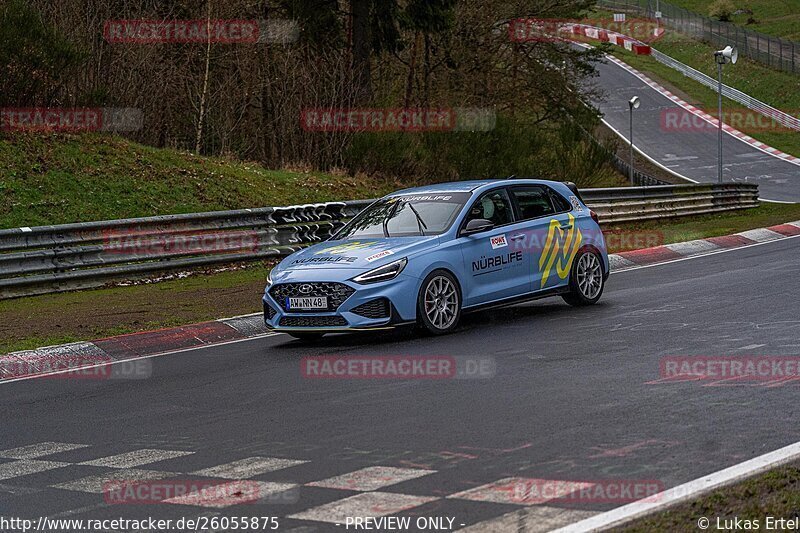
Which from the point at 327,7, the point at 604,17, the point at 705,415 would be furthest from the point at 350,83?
the point at 604,17

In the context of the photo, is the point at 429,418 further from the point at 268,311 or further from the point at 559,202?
the point at 559,202

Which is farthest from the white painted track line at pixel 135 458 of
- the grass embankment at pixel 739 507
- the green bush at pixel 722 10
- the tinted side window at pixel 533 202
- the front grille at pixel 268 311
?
the green bush at pixel 722 10

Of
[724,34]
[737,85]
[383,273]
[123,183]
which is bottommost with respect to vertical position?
[383,273]

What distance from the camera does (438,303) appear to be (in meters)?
12.5

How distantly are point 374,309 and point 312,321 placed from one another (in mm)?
688

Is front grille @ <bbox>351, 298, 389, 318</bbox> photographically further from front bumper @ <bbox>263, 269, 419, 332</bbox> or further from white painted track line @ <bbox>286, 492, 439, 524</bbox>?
white painted track line @ <bbox>286, 492, 439, 524</bbox>

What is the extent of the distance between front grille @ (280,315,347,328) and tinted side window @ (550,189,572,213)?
353 centimetres

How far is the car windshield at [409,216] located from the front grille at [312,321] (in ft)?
4.65

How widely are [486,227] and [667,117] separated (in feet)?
183

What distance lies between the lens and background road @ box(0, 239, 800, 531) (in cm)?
652

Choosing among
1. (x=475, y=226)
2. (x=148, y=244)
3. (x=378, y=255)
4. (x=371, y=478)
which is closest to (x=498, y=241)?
(x=475, y=226)

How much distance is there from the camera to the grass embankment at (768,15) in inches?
3469

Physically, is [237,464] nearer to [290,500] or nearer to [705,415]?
[290,500]

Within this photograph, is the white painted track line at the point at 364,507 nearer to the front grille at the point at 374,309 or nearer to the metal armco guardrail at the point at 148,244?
the front grille at the point at 374,309
